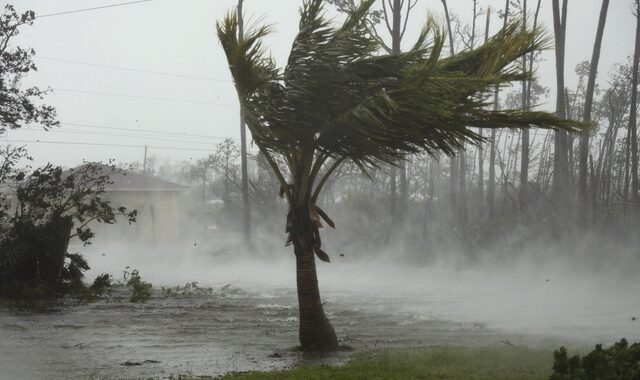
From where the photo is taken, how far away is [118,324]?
14.2 m

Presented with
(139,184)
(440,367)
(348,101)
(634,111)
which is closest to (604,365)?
(440,367)

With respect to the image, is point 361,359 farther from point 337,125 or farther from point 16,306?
point 16,306

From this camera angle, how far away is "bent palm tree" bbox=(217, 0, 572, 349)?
10.2 metres

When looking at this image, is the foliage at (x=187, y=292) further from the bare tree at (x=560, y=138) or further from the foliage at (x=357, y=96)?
the bare tree at (x=560, y=138)

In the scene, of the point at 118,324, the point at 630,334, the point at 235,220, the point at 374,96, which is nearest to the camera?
the point at 374,96

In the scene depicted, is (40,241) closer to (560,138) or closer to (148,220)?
(560,138)

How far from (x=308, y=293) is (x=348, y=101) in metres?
3.19

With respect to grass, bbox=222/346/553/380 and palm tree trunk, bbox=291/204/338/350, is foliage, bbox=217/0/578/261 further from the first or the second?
grass, bbox=222/346/553/380

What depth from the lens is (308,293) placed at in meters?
11.4

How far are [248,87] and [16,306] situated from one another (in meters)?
8.87

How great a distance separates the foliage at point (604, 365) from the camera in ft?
17.3

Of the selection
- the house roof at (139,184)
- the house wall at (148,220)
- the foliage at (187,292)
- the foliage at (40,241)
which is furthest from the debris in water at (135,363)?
the house roof at (139,184)

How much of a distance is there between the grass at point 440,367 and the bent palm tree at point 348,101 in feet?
7.18

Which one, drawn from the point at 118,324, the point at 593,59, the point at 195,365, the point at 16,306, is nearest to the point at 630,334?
the point at 195,365
